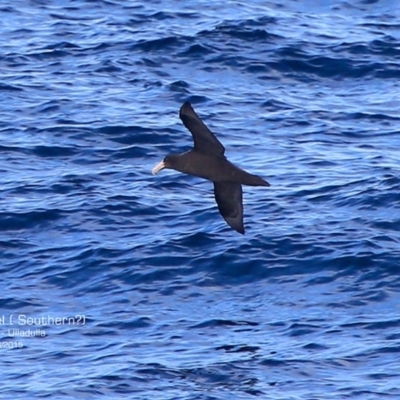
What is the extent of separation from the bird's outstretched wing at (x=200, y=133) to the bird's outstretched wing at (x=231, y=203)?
101cm

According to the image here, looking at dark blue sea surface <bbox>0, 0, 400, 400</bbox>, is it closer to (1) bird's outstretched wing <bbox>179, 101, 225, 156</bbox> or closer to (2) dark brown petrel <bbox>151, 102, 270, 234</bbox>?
(2) dark brown petrel <bbox>151, 102, 270, 234</bbox>

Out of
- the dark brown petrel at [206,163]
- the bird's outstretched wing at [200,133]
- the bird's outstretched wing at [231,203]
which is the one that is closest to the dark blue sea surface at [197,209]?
the bird's outstretched wing at [231,203]

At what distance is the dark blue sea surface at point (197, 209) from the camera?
55.4 feet

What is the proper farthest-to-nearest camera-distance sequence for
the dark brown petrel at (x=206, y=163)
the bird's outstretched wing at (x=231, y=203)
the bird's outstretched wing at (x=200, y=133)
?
the bird's outstretched wing at (x=231, y=203) < the dark brown petrel at (x=206, y=163) < the bird's outstretched wing at (x=200, y=133)

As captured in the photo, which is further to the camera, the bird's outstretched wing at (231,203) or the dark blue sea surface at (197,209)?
the bird's outstretched wing at (231,203)

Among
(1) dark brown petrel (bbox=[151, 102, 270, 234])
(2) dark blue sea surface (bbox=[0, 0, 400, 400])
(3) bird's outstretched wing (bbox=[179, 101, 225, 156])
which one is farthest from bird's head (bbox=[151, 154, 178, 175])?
(2) dark blue sea surface (bbox=[0, 0, 400, 400])

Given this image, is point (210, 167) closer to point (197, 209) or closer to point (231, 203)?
point (231, 203)

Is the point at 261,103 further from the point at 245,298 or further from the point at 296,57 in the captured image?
the point at 245,298

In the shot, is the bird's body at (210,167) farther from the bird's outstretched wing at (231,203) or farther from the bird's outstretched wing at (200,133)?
the bird's outstretched wing at (231,203)

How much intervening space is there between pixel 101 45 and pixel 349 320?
Result: 39.6 feet

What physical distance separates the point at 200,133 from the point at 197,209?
4.13 metres

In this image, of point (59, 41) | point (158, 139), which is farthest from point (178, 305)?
point (59, 41)

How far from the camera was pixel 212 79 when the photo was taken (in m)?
26.9

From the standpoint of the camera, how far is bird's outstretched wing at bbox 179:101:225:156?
1683 cm
